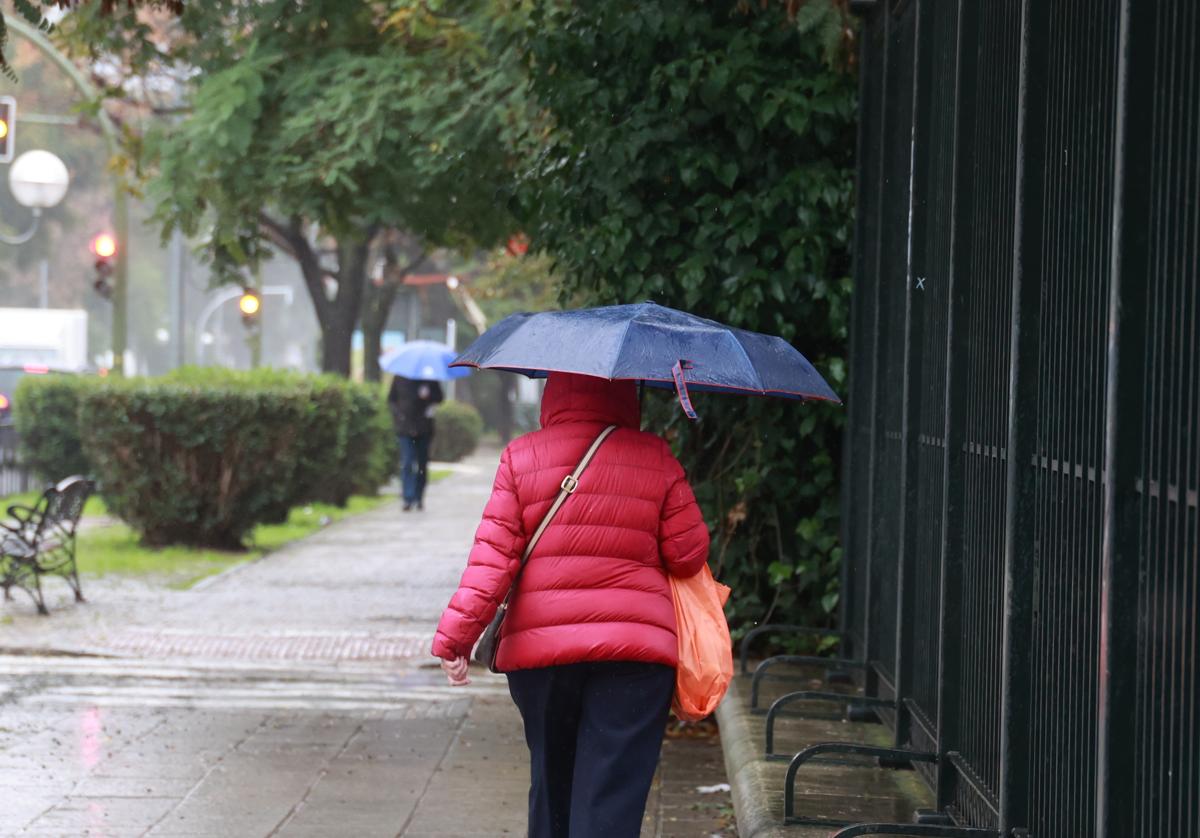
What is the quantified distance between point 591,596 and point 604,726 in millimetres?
375

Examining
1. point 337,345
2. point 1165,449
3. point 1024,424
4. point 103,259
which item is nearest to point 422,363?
point 337,345

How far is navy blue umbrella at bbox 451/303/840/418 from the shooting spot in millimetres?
4773

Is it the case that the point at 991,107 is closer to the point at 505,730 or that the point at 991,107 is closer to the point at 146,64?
the point at 505,730

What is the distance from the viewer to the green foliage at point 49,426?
2222cm

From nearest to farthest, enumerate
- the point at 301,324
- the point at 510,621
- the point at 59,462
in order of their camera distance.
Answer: the point at 510,621 < the point at 59,462 < the point at 301,324

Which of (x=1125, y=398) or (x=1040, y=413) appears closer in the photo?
(x=1125, y=398)

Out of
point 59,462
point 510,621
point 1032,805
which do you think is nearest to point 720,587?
point 510,621

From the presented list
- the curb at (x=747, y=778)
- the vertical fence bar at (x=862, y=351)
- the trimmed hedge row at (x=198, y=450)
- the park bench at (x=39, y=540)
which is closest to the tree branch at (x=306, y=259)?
the trimmed hedge row at (x=198, y=450)

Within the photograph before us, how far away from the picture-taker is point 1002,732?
4449mm

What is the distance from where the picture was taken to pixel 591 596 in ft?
15.5

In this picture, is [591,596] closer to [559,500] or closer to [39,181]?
[559,500]

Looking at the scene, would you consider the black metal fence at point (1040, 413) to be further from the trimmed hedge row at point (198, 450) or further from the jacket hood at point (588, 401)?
the trimmed hedge row at point (198, 450)

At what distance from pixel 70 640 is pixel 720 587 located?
716 cm

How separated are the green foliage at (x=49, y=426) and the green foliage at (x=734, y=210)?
14.5 metres
